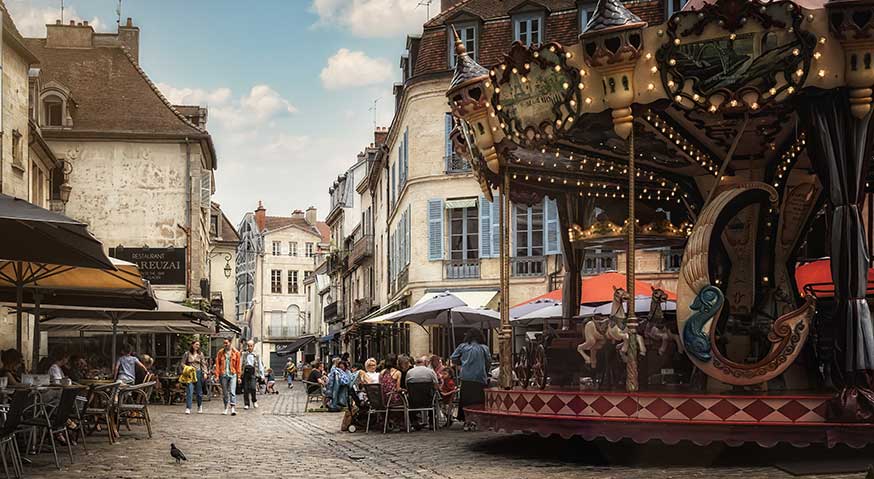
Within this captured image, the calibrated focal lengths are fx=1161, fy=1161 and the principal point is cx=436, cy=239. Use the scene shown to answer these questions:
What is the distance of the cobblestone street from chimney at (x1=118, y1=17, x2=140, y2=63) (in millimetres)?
27970

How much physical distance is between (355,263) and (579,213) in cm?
3832

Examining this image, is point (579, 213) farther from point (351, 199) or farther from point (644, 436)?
point (351, 199)

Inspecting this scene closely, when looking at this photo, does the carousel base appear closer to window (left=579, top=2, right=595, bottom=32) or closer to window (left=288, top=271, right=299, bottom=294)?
window (left=579, top=2, right=595, bottom=32)

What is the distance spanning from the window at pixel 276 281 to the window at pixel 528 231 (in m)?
64.1

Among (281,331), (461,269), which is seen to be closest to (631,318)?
(461,269)

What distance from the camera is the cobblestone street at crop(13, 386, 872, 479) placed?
11.9 meters

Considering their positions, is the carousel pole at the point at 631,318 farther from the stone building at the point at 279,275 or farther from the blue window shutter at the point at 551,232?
the stone building at the point at 279,275

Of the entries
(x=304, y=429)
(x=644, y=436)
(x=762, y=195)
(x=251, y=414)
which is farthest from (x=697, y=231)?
(x=251, y=414)

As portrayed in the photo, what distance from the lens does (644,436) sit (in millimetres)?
12188

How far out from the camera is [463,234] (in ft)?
112

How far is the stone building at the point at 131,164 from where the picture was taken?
38250 mm

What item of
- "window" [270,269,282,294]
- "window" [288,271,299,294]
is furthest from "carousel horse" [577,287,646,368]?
"window" [288,271,299,294]

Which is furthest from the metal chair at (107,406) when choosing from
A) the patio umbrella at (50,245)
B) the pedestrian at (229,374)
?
the pedestrian at (229,374)

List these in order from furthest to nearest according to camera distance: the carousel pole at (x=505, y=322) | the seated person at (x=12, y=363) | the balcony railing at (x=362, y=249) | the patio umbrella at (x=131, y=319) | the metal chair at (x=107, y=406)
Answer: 1. the balcony railing at (x=362, y=249)
2. the patio umbrella at (x=131, y=319)
3. the seated person at (x=12, y=363)
4. the metal chair at (x=107, y=406)
5. the carousel pole at (x=505, y=322)
